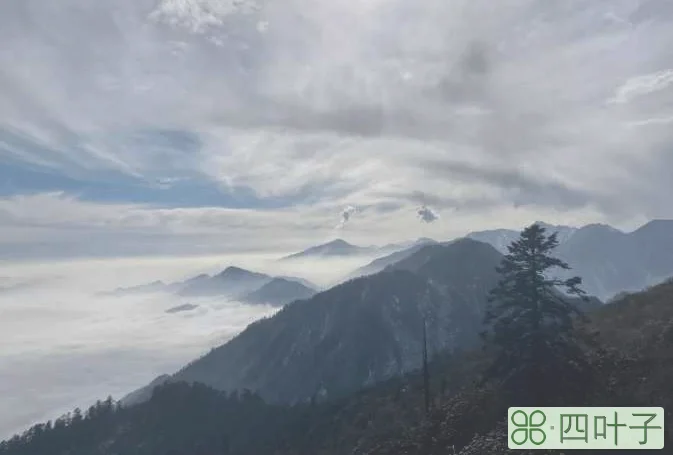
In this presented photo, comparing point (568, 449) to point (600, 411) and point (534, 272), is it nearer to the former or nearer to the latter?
point (600, 411)

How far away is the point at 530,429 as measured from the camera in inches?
1217

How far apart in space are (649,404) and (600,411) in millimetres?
5399

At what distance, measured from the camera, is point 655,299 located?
189ft

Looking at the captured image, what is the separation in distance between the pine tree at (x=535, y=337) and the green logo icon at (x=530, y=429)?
4206mm

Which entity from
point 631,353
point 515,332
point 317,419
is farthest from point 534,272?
point 317,419

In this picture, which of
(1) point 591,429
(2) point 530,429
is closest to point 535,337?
(2) point 530,429

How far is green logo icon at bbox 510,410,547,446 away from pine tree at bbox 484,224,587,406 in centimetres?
421

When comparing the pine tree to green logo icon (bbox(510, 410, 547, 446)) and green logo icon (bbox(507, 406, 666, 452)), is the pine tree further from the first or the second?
green logo icon (bbox(507, 406, 666, 452))

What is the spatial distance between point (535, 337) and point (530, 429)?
7.59 metres

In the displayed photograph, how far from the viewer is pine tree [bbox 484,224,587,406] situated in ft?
119

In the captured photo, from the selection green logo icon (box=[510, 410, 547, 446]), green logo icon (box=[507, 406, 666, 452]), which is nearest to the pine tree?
green logo icon (box=[510, 410, 547, 446])

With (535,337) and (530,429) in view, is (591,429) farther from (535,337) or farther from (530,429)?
(535,337)

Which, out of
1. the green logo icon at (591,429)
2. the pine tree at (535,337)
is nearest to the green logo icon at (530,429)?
the green logo icon at (591,429)

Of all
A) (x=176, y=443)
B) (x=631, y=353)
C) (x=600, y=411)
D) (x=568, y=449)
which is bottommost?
(x=176, y=443)
